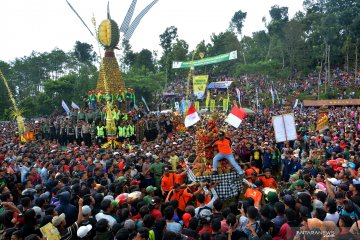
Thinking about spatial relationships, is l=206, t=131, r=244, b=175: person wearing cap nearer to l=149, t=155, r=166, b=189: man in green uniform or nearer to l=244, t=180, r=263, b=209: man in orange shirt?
l=244, t=180, r=263, b=209: man in orange shirt

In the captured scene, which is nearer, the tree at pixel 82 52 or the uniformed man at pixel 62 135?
the uniformed man at pixel 62 135

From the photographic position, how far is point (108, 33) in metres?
25.5

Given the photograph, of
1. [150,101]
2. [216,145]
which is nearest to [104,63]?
[216,145]

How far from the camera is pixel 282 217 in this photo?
203 inches

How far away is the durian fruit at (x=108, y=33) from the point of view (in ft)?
83.8

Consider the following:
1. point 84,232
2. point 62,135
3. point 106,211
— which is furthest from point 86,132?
point 84,232

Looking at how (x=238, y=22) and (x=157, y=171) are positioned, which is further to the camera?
(x=238, y=22)

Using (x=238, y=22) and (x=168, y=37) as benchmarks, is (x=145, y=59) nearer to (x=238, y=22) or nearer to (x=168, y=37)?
(x=168, y=37)

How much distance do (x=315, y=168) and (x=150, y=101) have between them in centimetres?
3869

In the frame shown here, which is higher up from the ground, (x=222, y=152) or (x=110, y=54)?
(x=110, y=54)

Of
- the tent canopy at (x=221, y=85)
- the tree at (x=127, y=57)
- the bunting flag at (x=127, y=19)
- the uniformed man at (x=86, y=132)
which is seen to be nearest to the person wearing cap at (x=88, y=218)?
the uniformed man at (x=86, y=132)

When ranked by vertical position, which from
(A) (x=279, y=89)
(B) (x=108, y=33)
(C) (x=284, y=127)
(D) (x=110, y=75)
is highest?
(B) (x=108, y=33)

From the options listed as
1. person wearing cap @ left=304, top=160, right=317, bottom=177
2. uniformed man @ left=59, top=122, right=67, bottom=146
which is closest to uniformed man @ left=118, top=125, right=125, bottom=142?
uniformed man @ left=59, top=122, right=67, bottom=146

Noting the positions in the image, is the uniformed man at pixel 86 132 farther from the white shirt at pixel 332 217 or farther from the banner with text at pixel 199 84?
the white shirt at pixel 332 217
